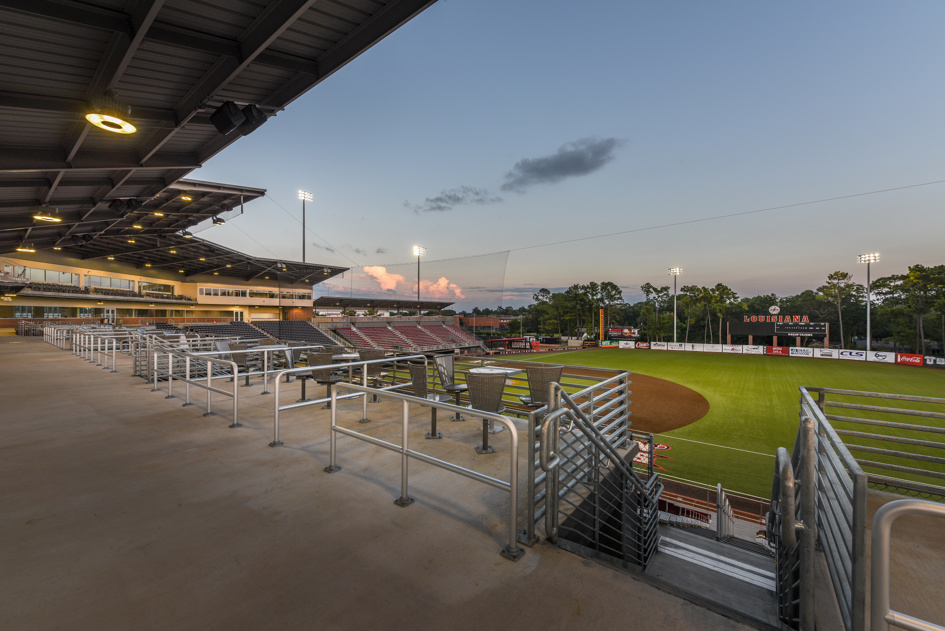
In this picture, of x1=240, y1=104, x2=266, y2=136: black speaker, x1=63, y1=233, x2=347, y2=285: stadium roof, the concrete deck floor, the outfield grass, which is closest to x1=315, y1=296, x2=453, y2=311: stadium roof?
x1=63, y1=233, x2=347, y2=285: stadium roof

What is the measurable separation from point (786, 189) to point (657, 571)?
62311mm

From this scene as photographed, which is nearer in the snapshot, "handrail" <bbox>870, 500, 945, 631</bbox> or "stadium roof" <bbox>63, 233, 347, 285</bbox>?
"handrail" <bbox>870, 500, 945, 631</bbox>

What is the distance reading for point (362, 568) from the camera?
7.91ft

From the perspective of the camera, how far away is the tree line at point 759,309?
157 feet

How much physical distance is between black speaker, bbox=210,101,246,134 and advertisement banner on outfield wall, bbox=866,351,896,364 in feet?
176

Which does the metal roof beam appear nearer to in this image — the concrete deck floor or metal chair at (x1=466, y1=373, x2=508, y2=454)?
the concrete deck floor

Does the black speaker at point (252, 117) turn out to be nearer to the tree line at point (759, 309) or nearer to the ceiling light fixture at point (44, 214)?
the ceiling light fixture at point (44, 214)

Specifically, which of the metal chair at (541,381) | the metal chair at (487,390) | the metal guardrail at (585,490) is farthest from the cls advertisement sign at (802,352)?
the metal chair at (487,390)

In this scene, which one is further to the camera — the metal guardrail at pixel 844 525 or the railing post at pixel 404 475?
the railing post at pixel 404 475

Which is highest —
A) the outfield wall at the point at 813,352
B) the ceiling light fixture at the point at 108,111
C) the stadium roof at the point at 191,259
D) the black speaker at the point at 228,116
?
the stadium roof at the point at 191,259

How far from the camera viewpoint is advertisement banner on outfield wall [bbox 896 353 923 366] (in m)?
34.3

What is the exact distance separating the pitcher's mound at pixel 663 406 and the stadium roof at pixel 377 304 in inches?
1229

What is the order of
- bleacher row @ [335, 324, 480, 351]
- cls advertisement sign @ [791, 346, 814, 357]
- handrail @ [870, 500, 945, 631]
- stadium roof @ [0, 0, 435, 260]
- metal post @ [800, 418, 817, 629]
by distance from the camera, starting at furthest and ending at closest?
bleacher row @ [335, 324, 480, 351] → cls advertisement sign @ [791, 346, 814, 357] → stadium roof @ [0, 0, 435, 260] → metal post @ [800, 418, 817, 629] → handrail @ [870, 500, 945, 631]

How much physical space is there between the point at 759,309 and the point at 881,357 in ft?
175
